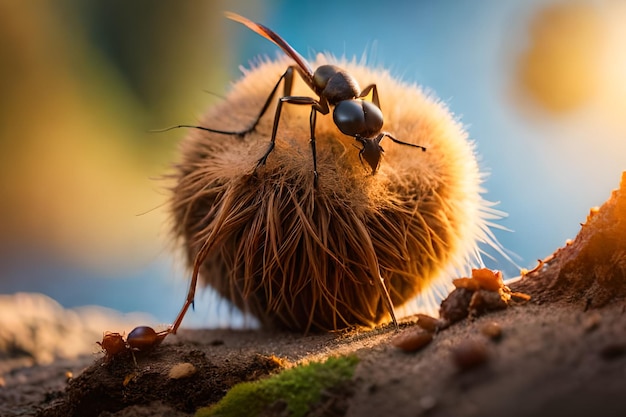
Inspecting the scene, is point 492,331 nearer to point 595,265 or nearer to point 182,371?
point 595,265

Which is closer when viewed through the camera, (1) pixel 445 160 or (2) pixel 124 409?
(2) pixel 124 409

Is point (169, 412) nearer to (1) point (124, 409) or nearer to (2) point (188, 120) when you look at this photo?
(1) point (124, 409)

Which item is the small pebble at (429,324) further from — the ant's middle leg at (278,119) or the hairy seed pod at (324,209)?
the ant's middle leg at (278,119)

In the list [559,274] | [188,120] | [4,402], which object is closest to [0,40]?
[188,120]

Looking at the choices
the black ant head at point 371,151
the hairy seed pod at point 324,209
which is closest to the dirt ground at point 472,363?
the hairy seed pod at point 324,209

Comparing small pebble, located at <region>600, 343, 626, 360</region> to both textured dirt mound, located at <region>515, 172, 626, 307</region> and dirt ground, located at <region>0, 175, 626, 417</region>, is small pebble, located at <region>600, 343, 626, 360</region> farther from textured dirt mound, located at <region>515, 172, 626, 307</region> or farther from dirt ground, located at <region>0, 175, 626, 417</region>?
textured dirt mound, located at <region>515, 172, 626, 307</region>

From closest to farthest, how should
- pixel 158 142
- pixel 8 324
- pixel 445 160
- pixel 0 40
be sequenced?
pixel 445 160, pixel 8 324, pixel 0 40, pixel 158 142

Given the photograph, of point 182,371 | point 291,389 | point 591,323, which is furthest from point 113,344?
point 591,323
